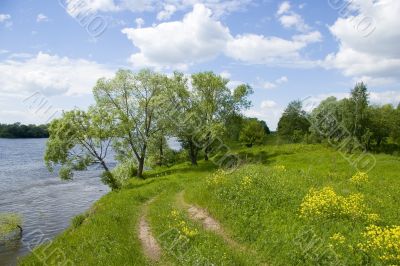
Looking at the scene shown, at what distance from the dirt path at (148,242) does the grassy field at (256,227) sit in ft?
0.84

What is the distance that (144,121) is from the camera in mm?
49219

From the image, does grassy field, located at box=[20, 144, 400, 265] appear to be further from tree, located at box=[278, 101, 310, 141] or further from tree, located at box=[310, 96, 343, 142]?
tree, located at box=[278, 101, 310, 141]

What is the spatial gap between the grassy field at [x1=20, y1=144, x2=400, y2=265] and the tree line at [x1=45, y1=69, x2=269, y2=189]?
43.9ft

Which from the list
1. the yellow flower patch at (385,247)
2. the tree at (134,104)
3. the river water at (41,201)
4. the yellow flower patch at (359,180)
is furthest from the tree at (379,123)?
the yellow flower patch at (385,247)

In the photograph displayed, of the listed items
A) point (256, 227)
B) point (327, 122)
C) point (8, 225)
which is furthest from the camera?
point (327, 122)

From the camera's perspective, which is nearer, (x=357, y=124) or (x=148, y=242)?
(x=148, y=242)

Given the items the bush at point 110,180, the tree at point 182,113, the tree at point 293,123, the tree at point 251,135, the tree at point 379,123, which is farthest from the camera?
the tree at point 293,123

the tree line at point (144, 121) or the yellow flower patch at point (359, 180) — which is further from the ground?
the tree line at point (144, 121)

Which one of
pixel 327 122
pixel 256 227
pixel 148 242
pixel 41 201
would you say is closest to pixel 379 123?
pixel 327 122

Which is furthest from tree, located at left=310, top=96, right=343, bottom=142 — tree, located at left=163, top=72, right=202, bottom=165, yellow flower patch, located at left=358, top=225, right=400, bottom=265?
yellow flower patch, located at left=358, top=225, right=400, bottom=265

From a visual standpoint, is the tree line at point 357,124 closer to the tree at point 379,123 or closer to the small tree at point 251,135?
the tree at point 379,123

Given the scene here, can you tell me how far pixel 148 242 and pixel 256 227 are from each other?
5.80 meters

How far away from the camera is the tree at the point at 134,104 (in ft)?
154

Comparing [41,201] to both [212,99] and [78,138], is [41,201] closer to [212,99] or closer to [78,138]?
[78,138]
